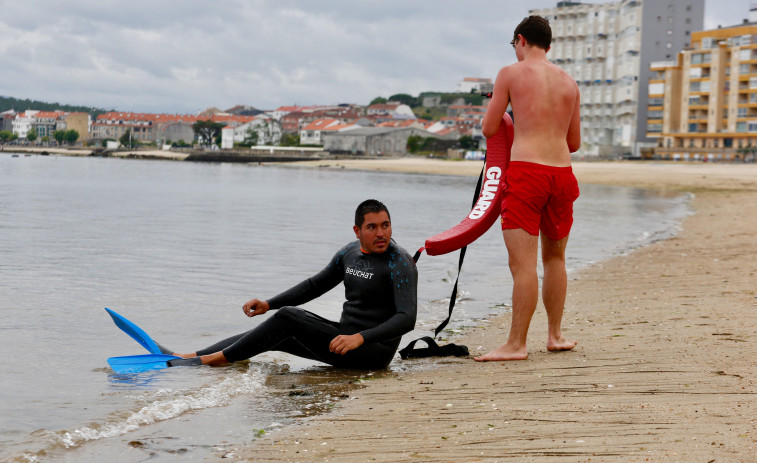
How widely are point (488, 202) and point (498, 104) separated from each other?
0.66 meters

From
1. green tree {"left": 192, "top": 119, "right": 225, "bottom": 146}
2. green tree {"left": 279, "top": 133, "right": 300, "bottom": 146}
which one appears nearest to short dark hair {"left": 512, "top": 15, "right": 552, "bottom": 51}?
green tree {"left": 279, "top": 133, "right": 300, "bottom": 146}

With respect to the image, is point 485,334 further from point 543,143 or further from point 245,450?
point 245,450

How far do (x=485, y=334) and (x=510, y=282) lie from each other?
424 centimetres

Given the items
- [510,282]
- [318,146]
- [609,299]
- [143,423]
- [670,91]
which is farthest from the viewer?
[318,146]

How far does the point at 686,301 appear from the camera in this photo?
818cm

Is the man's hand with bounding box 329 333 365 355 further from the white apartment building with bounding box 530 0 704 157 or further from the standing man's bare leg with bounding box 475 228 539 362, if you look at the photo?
the white apartment building with bounding box 530 0 704 157

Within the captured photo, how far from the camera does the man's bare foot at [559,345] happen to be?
19.6 feet

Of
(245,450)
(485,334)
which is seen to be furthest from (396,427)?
(485,334)

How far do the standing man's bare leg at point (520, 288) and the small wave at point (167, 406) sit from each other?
1.58 m

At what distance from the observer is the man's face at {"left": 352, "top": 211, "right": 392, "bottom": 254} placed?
5.42 m

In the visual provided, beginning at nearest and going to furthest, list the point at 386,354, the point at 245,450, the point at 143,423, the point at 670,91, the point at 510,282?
1. the point at 245,450
2. the point at 143,423
3. the point at 386,354
4. the point at 510,282
5. the point at 670,91

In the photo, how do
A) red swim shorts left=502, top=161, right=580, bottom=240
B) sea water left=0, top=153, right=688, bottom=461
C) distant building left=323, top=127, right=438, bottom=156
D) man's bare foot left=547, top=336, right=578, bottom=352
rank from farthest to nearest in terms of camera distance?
distant building left=323, top=127, right=438, bottom=156, man's bare foot left=547, top=336, right=578, bottom=352, red swim shorts left=502, top=161, right=580, bottom=240, sea water left=0, top=153, right=688, bottom=461

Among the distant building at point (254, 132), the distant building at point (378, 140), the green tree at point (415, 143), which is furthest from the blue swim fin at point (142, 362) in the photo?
the distant building at point (254, 132)

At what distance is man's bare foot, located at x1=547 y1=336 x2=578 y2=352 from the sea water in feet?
3.21
